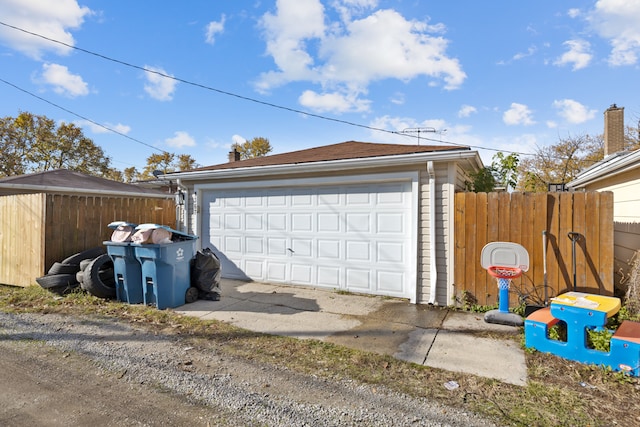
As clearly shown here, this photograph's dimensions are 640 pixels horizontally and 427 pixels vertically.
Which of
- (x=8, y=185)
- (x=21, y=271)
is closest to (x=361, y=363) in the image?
(x=21, y=271)

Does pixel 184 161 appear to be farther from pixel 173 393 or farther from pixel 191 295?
pixel 173 393

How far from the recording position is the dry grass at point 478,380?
7.72 feet

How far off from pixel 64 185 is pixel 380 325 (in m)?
12.4

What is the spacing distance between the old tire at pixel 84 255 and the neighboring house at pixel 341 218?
1973 millimetres

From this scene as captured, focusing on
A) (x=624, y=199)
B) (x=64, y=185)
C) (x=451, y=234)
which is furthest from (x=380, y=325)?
(x=64, y=185)

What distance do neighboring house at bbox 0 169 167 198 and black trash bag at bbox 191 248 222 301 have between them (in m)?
8.32

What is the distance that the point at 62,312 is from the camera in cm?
495

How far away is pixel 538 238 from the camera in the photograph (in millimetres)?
4805

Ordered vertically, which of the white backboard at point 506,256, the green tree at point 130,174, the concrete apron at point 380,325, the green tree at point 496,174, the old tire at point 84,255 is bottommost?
the concrete apron at point 380,325

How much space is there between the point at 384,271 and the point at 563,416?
12.1ft

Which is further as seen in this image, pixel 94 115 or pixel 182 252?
pixel 94 115

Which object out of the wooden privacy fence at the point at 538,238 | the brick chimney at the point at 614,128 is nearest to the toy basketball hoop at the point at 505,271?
the wooden privacy fence at the point at 538,238

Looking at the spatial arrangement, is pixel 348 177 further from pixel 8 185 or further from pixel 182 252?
pixel 8 185

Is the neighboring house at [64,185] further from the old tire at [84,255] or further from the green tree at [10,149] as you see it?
the green tree at [10,149]
